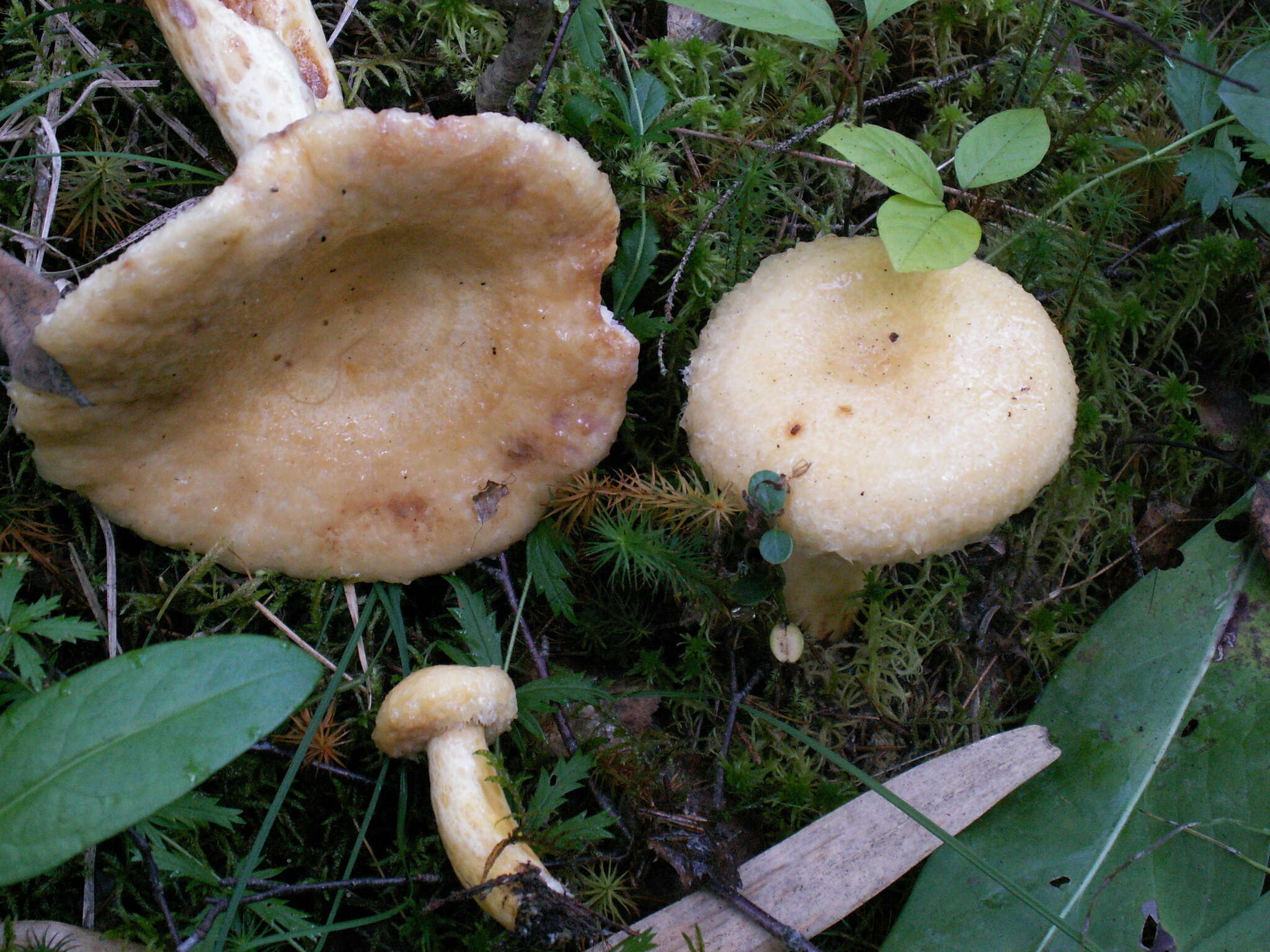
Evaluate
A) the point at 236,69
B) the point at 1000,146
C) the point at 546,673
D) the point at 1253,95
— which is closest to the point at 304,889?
the point at 546,673

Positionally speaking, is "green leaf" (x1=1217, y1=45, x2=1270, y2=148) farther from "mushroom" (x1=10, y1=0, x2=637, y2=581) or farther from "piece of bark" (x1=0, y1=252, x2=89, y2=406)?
"piece of bark" (x1=0, y1=252, x2=89, y2=406)

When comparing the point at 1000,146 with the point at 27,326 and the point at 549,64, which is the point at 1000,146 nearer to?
the point at 549,64

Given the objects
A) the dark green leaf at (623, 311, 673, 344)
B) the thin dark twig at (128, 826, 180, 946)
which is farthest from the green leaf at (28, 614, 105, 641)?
the dark green leaf at (623, 311, 673, 344)

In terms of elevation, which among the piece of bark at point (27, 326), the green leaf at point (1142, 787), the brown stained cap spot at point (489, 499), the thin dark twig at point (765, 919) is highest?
the piece of bark at point (27, 326)

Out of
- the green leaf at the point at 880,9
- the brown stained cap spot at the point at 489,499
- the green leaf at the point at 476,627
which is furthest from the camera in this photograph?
the brown stained cap spot at the point at 489,499

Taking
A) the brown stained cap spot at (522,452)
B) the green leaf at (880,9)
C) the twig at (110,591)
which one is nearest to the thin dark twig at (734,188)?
the green leaf at (880,9)

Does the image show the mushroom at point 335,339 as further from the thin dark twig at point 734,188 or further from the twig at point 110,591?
the thin dark twig at point 734,188
